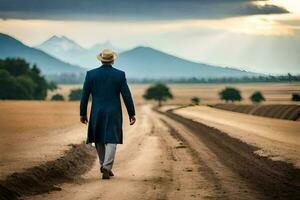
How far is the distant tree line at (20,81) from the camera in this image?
135 metres

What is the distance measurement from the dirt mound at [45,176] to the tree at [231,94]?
504 ft

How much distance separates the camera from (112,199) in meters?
11.6

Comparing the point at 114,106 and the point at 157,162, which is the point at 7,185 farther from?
the point at 157,162

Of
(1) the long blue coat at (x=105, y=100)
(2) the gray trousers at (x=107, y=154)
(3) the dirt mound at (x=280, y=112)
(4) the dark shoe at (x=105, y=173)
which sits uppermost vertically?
(1) the long blue coat at (x=105, y=100)

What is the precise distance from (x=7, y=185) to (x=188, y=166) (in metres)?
5.93

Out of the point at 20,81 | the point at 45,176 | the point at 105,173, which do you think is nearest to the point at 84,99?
the point at 105,173

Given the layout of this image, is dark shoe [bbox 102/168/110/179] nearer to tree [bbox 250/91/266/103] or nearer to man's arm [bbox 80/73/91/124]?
man's arm [bbox 80/73/91/124]

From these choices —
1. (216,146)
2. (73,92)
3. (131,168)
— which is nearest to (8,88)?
(73,92)

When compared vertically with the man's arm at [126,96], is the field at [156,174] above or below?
below

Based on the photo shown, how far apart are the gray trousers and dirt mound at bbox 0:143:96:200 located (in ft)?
2.68

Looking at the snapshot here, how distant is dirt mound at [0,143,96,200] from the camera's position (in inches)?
499

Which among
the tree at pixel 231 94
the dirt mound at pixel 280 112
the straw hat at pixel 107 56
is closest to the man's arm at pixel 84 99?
the straw hat at pixel 107 56

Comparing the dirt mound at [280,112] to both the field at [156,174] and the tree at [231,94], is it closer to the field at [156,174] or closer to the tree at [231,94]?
the field at [156,174]

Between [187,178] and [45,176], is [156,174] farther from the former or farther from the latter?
[45,176]
